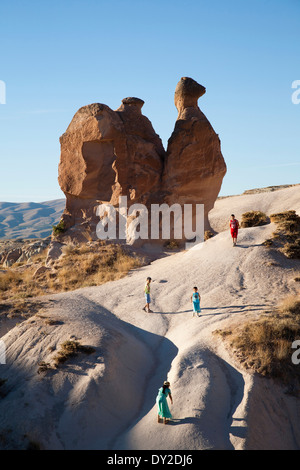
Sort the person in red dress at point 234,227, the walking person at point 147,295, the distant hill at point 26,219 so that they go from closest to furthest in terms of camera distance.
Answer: the walking person at point 147,295 < the person in red dress at point 234,227 < the distant hill at point 26,219

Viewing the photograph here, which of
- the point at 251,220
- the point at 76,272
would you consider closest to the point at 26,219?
the point at 76,272

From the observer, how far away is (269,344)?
1030cm

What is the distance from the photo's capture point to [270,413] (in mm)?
8883

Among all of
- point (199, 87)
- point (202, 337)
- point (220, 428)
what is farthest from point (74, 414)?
point (199, 87)

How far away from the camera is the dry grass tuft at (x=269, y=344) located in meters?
9.73

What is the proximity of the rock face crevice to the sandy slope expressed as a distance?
8323mm

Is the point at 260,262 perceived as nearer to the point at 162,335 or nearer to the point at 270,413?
the point at 162,335

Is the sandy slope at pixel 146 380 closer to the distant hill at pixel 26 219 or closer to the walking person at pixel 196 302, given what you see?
the walking person at pixel 196 302

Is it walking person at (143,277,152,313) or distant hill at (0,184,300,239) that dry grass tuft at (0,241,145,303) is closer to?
walking person at (143,277,152,313)

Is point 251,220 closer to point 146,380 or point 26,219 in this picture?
point 146,380

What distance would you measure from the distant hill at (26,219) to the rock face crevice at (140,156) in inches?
3944

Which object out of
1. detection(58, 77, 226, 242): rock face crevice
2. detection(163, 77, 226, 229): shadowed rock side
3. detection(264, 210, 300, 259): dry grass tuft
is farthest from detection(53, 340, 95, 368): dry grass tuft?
detection(163, 77, 226, 229): shadowed rock side

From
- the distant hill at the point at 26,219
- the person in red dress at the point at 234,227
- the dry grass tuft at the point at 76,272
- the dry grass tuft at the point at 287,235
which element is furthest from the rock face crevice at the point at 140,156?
the distant hill at the point at 26,219

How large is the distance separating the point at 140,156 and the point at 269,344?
14.2 meters
